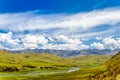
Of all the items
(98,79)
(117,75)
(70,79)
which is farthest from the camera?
(70,79)

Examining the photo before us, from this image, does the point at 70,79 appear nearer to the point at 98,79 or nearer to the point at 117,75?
the point at 98,79

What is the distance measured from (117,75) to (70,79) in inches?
3839

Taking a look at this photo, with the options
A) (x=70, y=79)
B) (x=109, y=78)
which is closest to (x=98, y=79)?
(x=109, y=78)

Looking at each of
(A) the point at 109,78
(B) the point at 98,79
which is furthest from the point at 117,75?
(B) the point at 98,79

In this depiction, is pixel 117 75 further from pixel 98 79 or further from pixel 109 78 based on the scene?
pixel 98 79

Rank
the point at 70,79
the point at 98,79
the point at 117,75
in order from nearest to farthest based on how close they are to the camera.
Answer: the point at 117,75 < the point at 98,79 < the point at 70,79

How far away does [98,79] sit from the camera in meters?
85.0

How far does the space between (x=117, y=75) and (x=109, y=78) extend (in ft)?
13.1

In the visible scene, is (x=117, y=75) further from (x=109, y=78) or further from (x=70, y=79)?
(x=70, y=79)

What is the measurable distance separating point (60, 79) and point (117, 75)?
337 feet

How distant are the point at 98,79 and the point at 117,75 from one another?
36.8 feet

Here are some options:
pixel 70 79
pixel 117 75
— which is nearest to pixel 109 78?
pixel 117 75

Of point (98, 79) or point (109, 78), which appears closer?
point (109, 78)

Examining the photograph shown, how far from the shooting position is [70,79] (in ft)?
560
